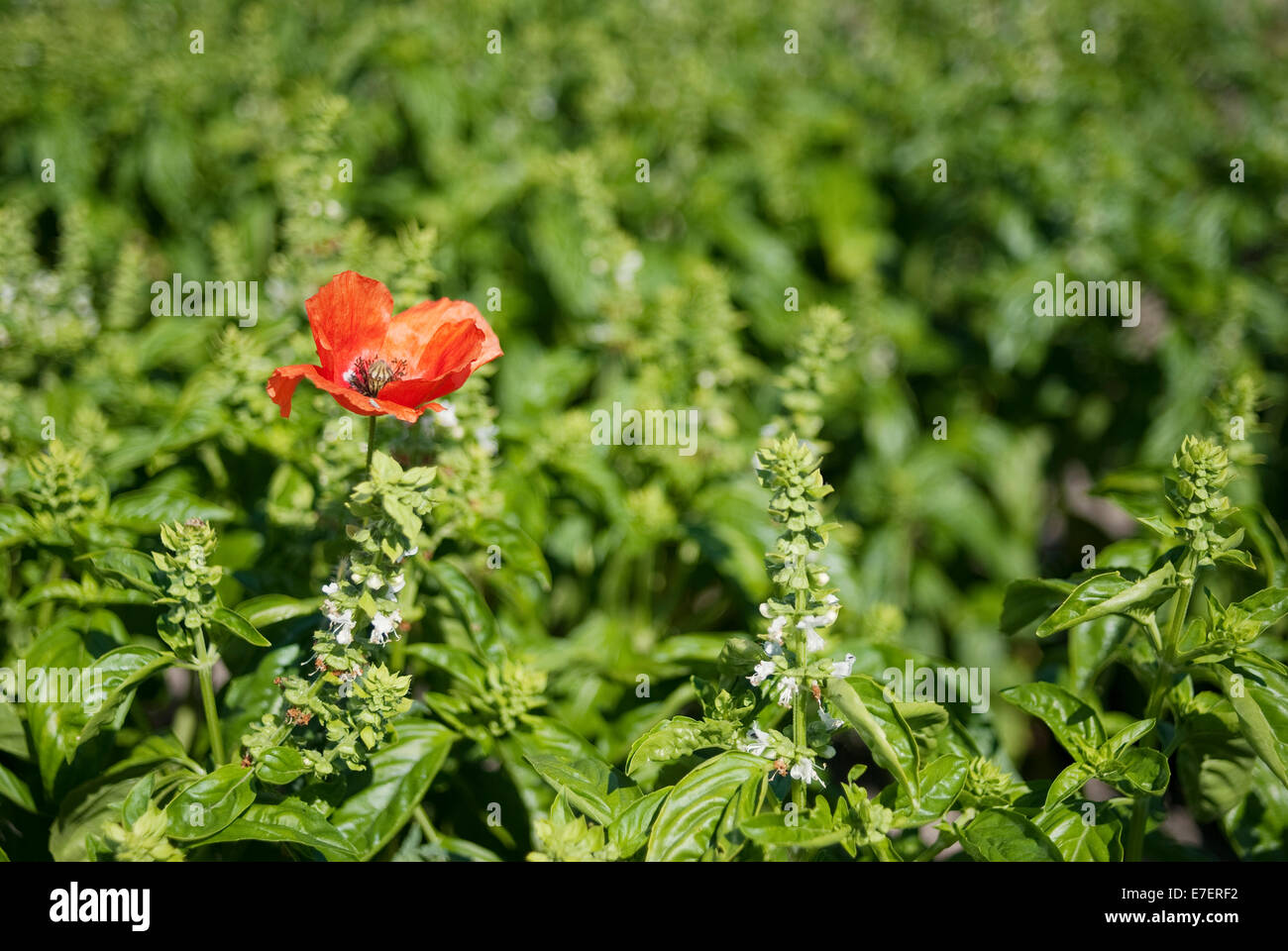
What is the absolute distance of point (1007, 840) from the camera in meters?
1.70

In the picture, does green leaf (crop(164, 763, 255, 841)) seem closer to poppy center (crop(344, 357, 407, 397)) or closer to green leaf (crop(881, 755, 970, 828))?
poppy center (crop(344, 357, 407, 397))

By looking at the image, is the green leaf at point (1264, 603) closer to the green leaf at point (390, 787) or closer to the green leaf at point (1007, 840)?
the green leaf at point (1007, 840)

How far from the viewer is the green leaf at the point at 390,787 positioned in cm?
180

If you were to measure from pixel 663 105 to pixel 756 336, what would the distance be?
1103 millimetres

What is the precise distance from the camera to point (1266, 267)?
4125 millimetres

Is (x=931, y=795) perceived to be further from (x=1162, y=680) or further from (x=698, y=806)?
(x=1162, y=680)

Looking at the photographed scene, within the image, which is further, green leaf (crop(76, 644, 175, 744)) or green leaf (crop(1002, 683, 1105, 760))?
green leaf (crop(1002, 683, 1105, 760))

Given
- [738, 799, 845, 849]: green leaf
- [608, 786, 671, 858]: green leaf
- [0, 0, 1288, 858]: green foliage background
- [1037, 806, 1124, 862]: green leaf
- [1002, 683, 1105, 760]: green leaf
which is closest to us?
[738, 799, 845, 849]: green leaf

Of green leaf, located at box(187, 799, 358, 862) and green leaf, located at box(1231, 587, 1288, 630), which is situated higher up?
green leaf, located at box(1231, 587, 1288, 630)

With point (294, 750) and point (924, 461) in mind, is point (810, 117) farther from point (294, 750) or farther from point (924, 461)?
point (294, 750)

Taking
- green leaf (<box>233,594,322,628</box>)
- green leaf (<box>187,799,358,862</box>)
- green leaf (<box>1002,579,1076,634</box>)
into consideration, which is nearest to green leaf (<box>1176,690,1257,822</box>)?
green leaf (<box>1002,579,1076,634</box>)

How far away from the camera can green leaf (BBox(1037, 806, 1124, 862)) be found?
1786 millimetres

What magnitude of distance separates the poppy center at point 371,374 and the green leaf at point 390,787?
637mm

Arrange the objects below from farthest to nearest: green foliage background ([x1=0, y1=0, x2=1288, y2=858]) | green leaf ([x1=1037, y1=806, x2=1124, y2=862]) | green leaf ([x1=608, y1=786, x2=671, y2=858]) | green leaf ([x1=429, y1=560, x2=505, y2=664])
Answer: green foliage background ([x1=0, y1=0, x2=1288, y2=858]) < green leaf ([x1=429, y1=560, x2=505, y2=664]) < green leaf ([x1=1037, y1=806, x2=1124, y2=862]) < green leaf ([x1=608, y1=786, x2=671, y2=858])
